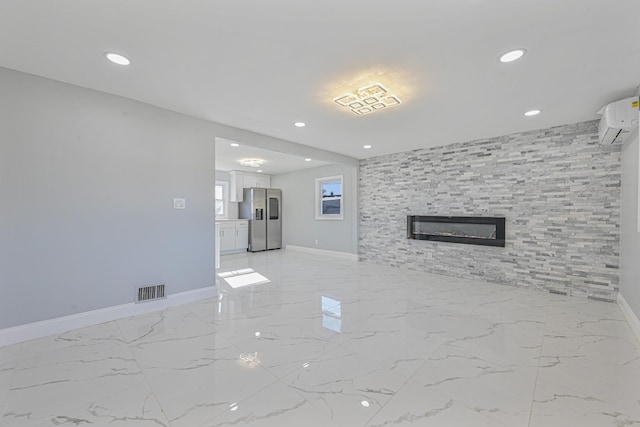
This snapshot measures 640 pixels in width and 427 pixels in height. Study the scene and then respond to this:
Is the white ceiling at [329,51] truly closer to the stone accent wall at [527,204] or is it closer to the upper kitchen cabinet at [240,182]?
the stone accent wall at [527,204]

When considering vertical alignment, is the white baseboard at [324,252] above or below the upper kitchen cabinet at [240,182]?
below

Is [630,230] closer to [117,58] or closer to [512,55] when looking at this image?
[512,55]

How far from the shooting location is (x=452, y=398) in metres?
1.65

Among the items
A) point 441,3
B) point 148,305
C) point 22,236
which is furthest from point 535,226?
point 22,236

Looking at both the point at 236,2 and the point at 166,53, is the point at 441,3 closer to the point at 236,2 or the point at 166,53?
the point at 236,2

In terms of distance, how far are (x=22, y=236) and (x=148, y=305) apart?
4.15 feet

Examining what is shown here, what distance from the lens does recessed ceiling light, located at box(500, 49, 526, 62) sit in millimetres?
2021

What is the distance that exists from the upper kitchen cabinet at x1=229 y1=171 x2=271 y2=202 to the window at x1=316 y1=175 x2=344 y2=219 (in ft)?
6.68

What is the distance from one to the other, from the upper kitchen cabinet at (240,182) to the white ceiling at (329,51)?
177 inches

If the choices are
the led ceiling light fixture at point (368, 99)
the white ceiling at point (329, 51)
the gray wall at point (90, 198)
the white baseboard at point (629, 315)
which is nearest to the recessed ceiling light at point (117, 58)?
the white ceiling at point (329, 51)

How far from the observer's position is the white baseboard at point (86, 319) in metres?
2.35

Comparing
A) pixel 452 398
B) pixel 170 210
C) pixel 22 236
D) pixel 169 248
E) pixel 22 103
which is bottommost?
pixel 452 398

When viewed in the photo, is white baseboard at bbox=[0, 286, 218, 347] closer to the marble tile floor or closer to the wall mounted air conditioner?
the marble tile floor

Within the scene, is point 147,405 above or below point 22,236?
below
